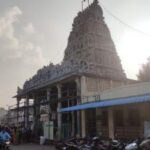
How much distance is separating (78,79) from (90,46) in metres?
10.6

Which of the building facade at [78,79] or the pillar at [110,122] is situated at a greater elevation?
the building facade at [78,79]

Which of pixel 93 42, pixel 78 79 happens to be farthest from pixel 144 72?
pixel 78 79

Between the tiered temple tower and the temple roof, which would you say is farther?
the tiered temple tower

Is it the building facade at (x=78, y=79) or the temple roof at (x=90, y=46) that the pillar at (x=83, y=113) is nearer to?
the building facade at (x=78, y=79)

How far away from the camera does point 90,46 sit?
3278 centimetres

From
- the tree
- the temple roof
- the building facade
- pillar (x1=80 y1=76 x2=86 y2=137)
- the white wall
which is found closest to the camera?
the white wall

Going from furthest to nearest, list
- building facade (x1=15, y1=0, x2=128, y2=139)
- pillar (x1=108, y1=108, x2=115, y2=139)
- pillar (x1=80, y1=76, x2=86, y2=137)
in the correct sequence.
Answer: building facade (x1=15, y1=0, x2=128, y2=139), pillar (x1=80, y1=76, x2=86, y2=137), pillar (x1=108, y1=108, x2=115, y2=139)

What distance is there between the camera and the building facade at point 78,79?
74.8 ft

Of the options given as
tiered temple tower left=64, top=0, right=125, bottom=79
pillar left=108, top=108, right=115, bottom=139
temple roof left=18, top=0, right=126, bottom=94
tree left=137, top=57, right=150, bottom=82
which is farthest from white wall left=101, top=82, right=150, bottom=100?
tree left=137, top=57, right=150, bottom=82

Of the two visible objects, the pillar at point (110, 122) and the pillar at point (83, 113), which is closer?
the pillar at point (110, 122)

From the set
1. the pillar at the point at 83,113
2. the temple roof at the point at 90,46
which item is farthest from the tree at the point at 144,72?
the pillar at the point at 83,113

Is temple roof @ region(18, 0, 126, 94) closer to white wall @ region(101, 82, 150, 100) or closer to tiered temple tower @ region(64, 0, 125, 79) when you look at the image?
tiered temple tower @ region(64, 0, 125, 79)

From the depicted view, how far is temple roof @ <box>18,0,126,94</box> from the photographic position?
1159 inches

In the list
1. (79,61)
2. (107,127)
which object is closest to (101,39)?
(79,61)
